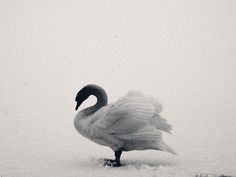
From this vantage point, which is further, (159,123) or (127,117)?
(159,123)

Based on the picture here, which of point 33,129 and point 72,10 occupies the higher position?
point 72,10

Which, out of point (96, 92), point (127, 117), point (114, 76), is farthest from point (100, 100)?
point (114, 76)

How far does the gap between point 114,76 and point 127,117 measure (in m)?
8.05

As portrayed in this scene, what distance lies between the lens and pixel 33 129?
32.0ft

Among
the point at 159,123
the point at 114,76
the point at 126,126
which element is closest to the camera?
the point at 126,126

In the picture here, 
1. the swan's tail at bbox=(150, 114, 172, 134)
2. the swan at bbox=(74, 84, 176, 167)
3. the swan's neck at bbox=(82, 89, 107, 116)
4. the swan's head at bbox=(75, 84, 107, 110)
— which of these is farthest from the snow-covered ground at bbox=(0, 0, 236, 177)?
the swan's head at bbox=(75, 84, 107, 110)

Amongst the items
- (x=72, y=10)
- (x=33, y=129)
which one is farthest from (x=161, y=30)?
(x=33, y=129)

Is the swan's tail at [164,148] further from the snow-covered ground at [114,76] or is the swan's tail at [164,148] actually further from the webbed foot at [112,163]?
the webbed foot at [112,163]

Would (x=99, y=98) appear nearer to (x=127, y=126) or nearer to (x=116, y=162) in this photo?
(x=127, y=126)

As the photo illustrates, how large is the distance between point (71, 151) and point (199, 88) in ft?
19.0

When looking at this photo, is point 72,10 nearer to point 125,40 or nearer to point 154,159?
point 125,40

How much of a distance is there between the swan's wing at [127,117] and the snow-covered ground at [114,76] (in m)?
0.51

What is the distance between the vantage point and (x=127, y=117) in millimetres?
7023

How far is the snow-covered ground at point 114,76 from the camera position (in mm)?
7555
